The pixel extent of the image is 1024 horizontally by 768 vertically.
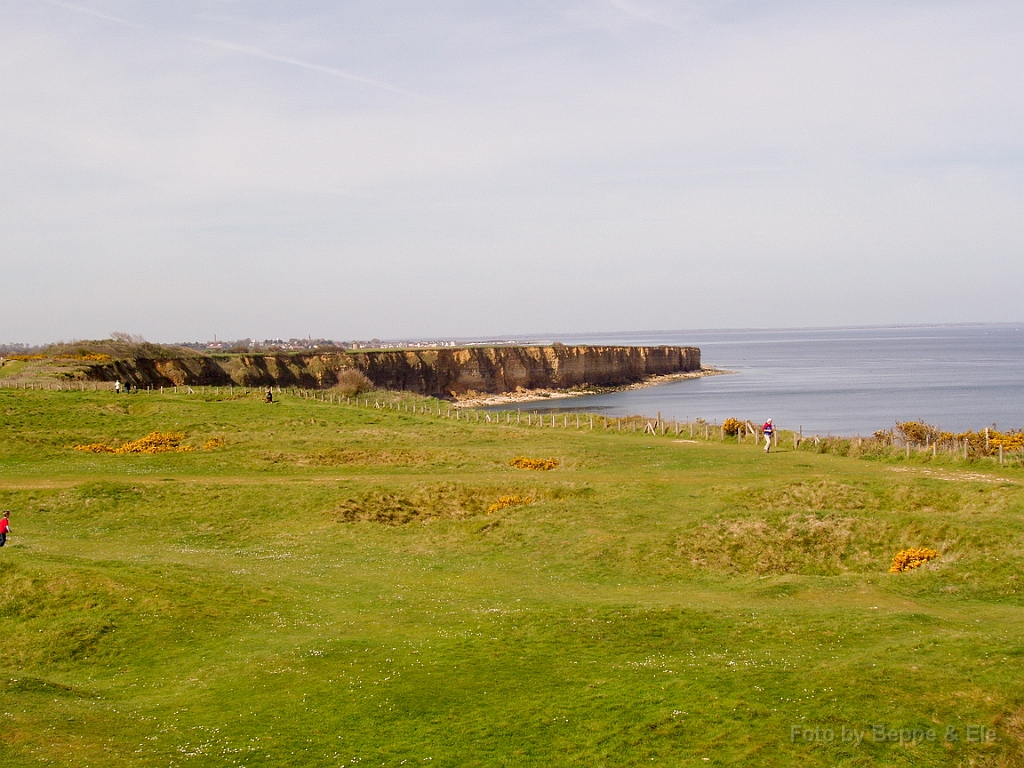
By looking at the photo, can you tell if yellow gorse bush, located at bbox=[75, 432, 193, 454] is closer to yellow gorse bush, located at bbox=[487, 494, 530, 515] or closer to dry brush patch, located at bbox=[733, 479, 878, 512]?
yellow gorse bush, located at bbox=[487, 494, 530, 515]

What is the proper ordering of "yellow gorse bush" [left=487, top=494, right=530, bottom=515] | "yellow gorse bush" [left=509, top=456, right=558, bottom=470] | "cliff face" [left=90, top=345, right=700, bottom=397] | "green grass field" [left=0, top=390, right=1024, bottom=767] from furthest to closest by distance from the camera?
"cliff face" [left=90, top=345, right=700, bottom=397], "yellow gorse bush" [left=509, top=456, right=558, bottom=470], "yellow gorse bush" [left=487, top=494, right=530, bottom=515], "green grass field" [left=0, top=390, right=1024, bottom=767]

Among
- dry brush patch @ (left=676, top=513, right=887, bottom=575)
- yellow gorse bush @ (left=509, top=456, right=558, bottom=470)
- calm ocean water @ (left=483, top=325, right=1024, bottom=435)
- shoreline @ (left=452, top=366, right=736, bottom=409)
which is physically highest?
yellow gorse bush @ (left=509, top=456, right=558, bottom=470)

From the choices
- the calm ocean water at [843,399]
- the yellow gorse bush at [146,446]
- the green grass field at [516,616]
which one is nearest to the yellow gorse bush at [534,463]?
the green grass field at [516,616]

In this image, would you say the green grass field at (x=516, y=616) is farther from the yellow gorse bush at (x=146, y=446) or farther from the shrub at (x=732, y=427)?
the shrub at (x=732, y=427)

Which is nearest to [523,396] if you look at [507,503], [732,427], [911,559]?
[732,427]

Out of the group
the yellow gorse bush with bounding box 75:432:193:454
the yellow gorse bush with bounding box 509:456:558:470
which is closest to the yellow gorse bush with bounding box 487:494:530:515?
the yellow gorse bush with bounding box 509:456:558:470

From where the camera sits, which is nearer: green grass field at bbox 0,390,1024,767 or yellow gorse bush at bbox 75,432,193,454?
green grass field at bbox 0,390,1024,767

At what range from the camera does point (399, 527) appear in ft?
116

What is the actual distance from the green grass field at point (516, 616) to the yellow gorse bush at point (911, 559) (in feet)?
1.37

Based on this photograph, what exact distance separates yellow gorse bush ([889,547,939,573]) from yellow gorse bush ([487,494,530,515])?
612 inches

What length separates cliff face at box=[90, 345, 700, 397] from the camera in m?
119

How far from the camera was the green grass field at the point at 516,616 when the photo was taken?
14.2 metres

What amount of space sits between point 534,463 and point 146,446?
24.0m

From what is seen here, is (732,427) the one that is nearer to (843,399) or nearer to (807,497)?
(807,497)
